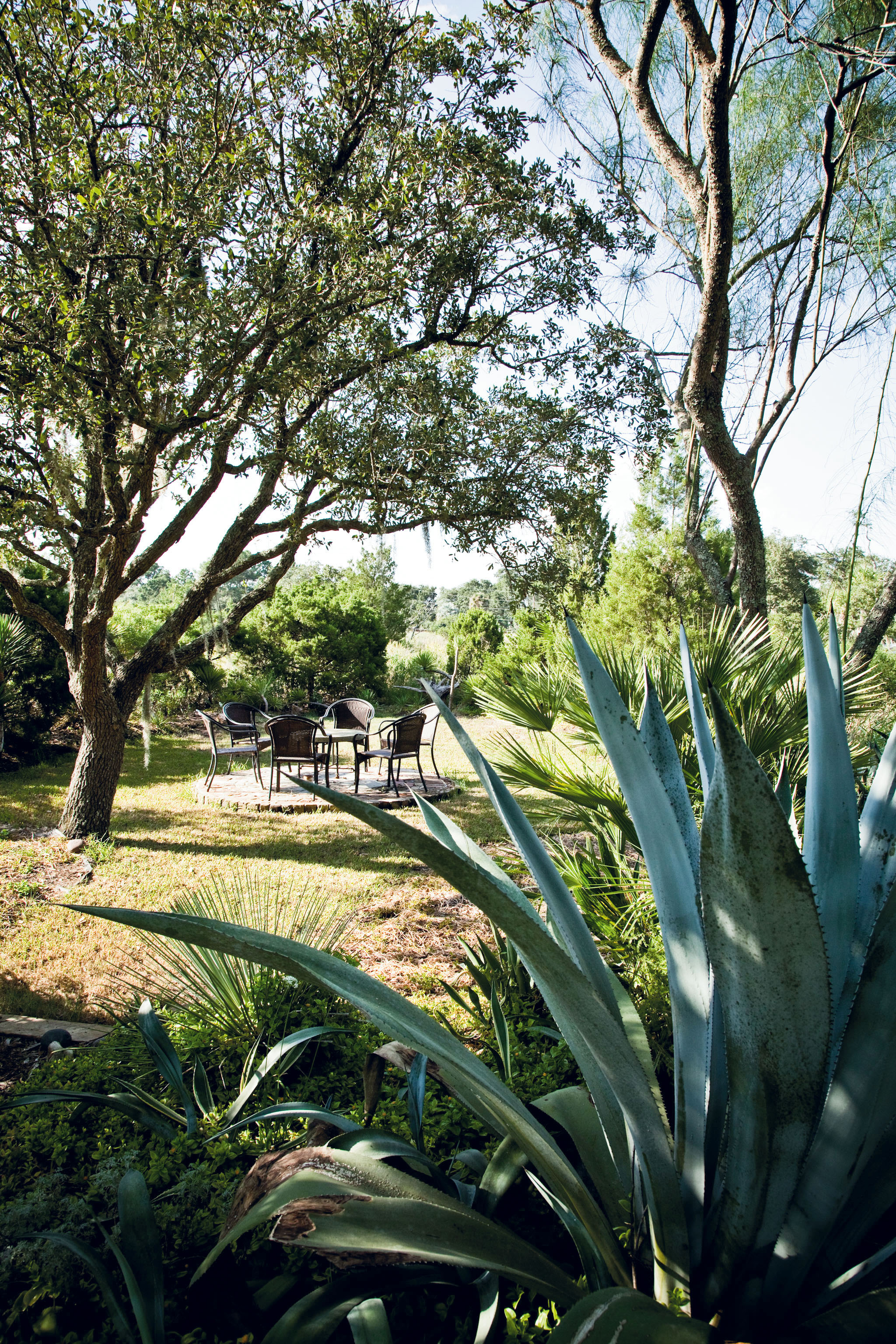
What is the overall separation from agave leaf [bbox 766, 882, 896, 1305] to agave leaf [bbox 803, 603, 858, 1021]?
6 cm

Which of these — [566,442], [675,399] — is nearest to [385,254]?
[566,442]

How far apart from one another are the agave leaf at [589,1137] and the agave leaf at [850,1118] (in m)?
0.27

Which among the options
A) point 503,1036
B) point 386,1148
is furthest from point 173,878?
point 386,1148

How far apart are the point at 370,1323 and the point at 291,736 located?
6557 millimetres

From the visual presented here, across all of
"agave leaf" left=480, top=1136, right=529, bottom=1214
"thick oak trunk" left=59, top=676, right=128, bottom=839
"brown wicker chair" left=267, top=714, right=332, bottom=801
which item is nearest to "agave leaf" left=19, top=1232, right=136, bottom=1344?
"agave leaf" left=480, top=1136, right=529, bottom=1214

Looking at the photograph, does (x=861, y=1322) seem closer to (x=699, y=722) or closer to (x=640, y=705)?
(x=699, y=722)

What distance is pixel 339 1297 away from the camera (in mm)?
1050

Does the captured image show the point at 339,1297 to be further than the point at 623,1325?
Yes

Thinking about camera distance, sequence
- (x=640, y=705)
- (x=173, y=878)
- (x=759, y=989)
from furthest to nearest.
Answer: (x=173, y=878) < (x=640, y=705) < (x=759, y=989)

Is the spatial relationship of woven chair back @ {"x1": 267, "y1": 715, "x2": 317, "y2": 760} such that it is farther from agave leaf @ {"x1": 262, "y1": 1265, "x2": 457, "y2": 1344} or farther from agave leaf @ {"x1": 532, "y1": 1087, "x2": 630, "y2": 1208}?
agave leaf @ {"x1": 262, "y1": 1265, "x2": 457, "y2": 1344}

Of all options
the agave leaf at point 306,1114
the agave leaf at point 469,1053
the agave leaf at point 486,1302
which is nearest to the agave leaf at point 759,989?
the agave leaf at point 469,1053

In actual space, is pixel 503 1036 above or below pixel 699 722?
below

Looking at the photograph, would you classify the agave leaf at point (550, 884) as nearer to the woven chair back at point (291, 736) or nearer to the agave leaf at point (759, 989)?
the agave leaf at point (759, 989)

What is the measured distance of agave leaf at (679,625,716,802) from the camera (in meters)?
1.21
